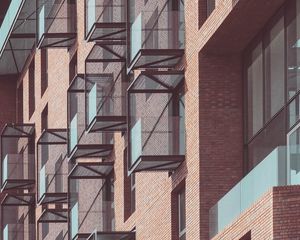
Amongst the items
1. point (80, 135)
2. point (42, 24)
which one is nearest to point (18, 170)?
point (42, 24)

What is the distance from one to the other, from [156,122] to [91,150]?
9.55 metres

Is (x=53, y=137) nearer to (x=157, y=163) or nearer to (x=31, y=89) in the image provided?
(x=31, y=89)

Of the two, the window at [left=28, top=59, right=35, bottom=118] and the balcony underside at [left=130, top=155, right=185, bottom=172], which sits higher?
the window at [left=28, top=59, right=35, bottom=118]

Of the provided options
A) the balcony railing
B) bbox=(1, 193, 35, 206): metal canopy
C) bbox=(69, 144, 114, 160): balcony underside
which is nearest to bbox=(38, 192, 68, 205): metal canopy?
bbox=(69, 144, 114, 160): balcony underside

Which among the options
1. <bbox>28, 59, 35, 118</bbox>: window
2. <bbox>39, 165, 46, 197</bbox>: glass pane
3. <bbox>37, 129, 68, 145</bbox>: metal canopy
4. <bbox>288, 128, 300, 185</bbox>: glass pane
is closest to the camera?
<bbox>288, 128, 300, 185</bbox>: glass pane

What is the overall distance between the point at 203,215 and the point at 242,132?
2130mm

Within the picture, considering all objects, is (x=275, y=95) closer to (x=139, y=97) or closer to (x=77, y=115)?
(x=139, y=97)

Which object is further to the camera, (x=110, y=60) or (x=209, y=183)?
(x=110, y=60)

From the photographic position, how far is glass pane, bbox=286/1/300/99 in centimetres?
4294

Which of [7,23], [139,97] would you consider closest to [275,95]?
[139,97]

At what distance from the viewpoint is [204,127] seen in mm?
47438

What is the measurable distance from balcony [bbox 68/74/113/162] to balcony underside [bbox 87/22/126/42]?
2.67m

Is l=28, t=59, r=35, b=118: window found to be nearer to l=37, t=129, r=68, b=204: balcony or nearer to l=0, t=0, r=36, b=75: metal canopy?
l=0, t=0, r=36, b=75: metal canopy

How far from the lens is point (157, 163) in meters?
49.1
